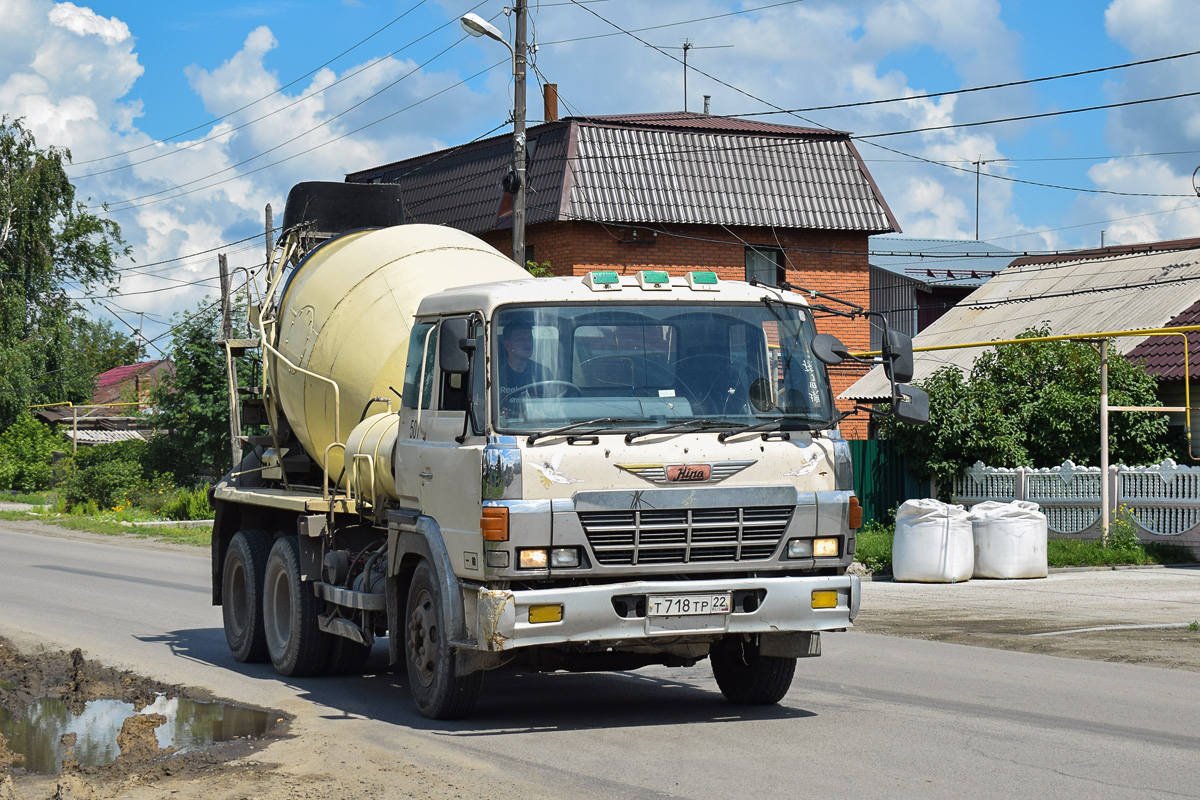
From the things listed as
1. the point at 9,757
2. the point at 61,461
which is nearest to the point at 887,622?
the point at 9,757

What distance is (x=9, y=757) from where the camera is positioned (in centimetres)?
794

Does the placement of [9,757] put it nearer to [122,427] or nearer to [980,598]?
[980,598]

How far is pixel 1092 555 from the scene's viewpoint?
781 inches

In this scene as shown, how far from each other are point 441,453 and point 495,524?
3.13 feet

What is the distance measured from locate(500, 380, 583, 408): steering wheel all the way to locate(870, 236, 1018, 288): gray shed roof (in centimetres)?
4062

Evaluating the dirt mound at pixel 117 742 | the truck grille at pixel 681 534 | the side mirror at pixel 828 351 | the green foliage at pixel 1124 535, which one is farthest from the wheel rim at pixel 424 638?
the green foliage at pixel 1124 535

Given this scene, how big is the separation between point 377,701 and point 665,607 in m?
2.77

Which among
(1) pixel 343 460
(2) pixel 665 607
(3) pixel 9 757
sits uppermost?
(1) pixel 343 460

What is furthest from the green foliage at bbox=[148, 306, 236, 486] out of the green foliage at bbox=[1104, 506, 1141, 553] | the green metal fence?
the green foliage at bbox=[1104, 506, 1141, 553]

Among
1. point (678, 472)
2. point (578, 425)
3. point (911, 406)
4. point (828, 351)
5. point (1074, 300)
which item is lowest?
point (678, 472)

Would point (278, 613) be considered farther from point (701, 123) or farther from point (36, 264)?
point (36, 264)

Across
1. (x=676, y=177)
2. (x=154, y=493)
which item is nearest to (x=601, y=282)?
(x=676, y=177)

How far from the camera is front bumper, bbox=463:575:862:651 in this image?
7.73 m

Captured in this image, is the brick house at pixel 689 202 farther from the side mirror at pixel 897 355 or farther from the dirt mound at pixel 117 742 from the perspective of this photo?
the side mirror at pixel 897 355
